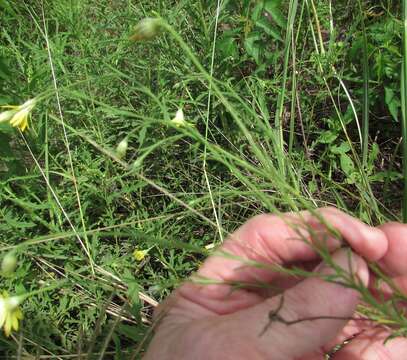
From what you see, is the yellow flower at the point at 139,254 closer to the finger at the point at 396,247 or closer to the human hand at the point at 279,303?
the human hand at the point at 279,303

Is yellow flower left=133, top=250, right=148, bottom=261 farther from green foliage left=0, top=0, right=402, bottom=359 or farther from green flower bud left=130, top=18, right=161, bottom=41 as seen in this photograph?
green flower bud left=130, top=18, right=161, bottom=41

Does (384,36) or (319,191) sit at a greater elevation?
(384,36)

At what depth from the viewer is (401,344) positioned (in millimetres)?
1074

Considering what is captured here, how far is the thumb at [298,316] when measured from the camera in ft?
2.56

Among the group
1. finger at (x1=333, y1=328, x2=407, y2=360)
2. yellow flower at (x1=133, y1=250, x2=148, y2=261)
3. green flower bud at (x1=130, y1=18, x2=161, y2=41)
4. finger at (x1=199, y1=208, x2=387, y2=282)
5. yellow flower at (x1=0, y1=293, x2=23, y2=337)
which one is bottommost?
yellow flower at (x1=133, y1=250, x2=148, y2=261)

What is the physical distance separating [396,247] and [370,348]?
237mm

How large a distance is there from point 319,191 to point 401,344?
0.59 m

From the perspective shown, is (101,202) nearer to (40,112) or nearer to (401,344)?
(40,112)

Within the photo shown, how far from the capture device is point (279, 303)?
30.9 inches

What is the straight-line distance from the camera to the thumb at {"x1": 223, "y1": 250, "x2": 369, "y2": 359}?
0.78 meters

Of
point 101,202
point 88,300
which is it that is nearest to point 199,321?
point 88,300

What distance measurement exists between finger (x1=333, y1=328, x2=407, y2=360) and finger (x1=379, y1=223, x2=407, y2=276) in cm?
16

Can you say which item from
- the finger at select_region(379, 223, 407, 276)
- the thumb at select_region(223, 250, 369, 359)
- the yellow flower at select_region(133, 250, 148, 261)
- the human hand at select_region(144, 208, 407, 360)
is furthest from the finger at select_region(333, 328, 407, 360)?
the yellow flower at select_region(133, 250, 148, 261)

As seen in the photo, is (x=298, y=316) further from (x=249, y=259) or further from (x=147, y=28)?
(x=147, y=28)
